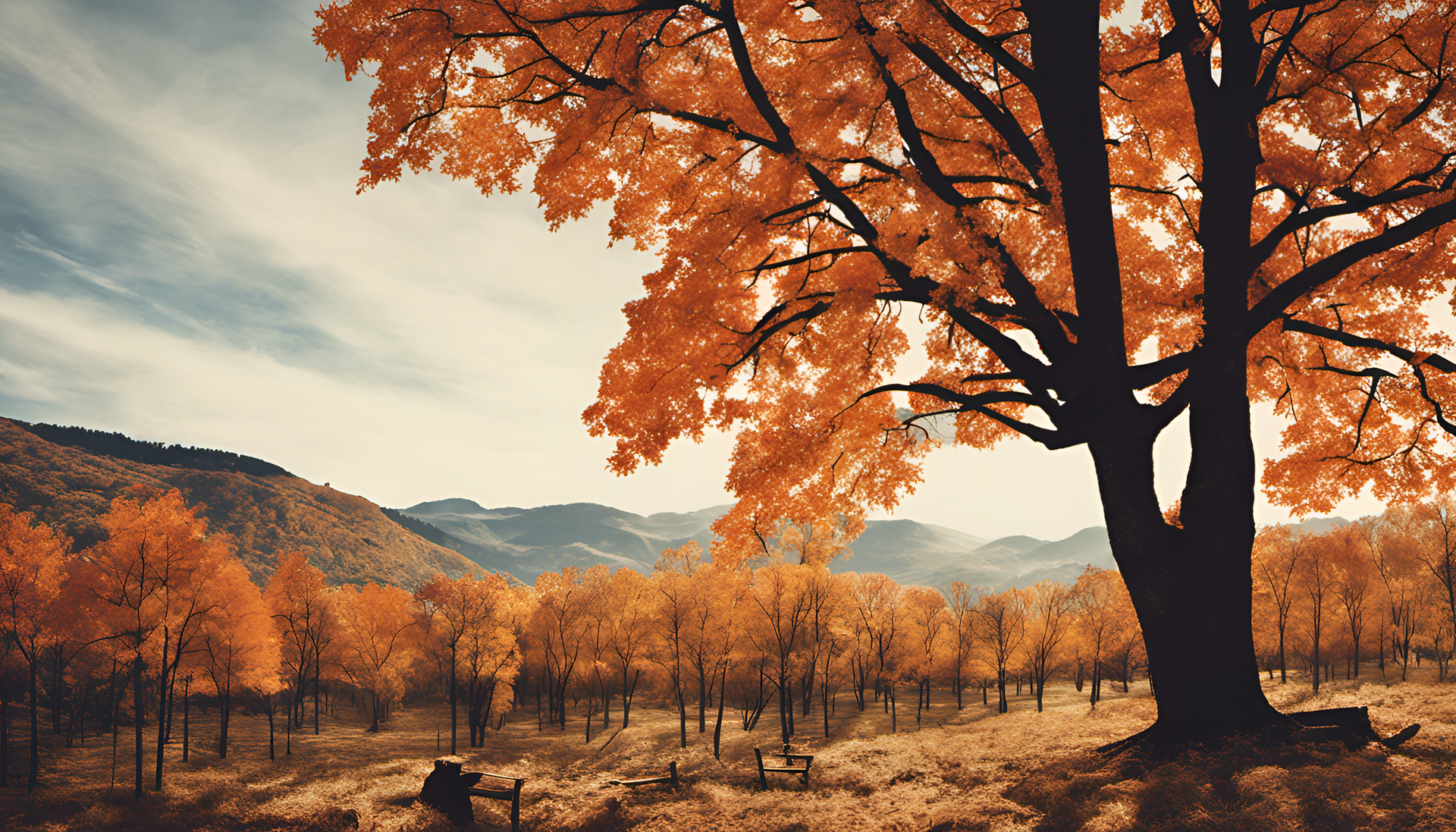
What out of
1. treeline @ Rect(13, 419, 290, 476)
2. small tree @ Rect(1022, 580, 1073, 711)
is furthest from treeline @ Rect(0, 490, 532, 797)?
treeline @ Rect(13, 419, 290, 476)

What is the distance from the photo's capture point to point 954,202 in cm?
720

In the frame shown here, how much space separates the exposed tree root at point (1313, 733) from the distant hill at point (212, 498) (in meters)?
159

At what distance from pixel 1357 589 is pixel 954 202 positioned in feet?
177

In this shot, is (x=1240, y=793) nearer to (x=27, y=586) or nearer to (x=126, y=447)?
(x=27, y=586)

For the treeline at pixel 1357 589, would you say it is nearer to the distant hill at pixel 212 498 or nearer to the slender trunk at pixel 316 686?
the slender trunk at pixel 316 686

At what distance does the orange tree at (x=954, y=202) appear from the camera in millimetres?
6699

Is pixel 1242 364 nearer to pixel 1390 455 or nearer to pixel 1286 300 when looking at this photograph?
pixel 1286 300

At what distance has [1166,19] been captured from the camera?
912 centimetres

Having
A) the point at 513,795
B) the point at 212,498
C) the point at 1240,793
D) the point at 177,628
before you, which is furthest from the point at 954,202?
the point at 212,498

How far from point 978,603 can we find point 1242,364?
2171 inches

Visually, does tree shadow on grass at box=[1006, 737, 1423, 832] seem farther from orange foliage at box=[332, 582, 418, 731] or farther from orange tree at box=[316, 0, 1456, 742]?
orange foliage at box=[332, 582, 418, 731]

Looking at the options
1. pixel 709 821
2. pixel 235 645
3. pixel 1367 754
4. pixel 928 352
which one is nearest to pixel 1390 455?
pixel 1367 754

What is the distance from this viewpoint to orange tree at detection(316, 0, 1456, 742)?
22.0ft

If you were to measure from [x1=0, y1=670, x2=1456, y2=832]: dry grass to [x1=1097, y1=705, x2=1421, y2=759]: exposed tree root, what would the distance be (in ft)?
0.76
